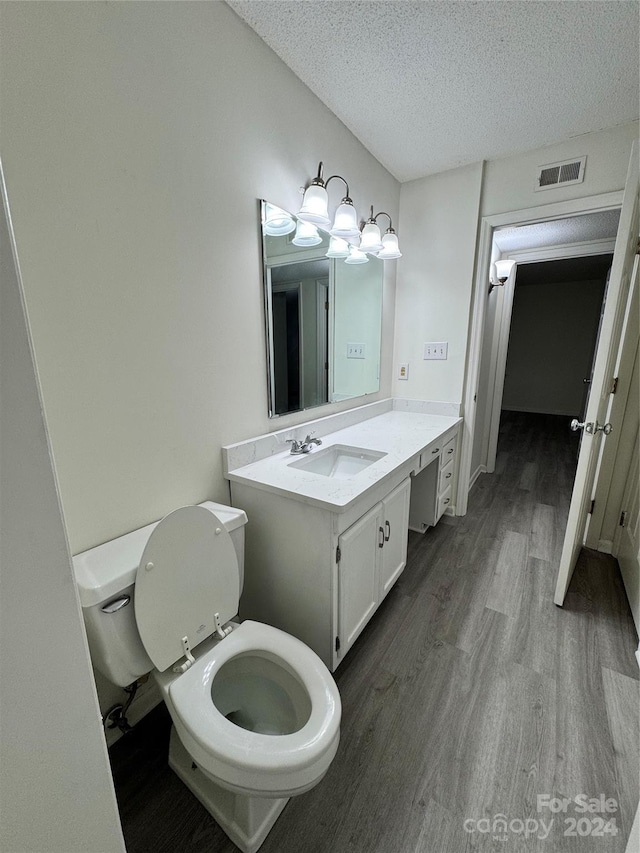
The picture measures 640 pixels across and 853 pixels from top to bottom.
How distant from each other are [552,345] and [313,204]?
234 inches

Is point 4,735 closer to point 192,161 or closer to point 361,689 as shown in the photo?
point 361,689

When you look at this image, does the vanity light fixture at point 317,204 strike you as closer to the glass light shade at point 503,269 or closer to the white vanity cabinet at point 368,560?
the white vanity cabinet at point 368,560

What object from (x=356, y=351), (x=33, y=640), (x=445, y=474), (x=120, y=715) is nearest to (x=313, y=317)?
(x=356, y=351)

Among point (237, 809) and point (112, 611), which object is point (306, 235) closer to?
point (112, 611)

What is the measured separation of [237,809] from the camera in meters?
0.96

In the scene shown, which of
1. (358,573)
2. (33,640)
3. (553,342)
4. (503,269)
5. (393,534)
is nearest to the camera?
(33,640)

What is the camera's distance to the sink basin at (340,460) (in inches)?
66.5

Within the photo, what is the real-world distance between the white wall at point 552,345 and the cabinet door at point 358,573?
220 inches

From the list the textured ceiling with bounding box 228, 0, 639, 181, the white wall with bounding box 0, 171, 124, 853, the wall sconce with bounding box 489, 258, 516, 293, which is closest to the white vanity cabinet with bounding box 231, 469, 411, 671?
the white wall with bounding box 0, 171, 124, 853

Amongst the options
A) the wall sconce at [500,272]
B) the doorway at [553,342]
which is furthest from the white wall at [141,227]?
the doorway at [553,342]

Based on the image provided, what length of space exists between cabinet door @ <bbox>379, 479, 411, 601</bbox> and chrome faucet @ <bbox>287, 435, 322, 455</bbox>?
436 millimetres

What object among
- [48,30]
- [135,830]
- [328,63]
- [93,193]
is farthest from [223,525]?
[328,63]

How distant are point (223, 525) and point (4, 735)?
0.72 metres

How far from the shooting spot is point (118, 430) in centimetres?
106
